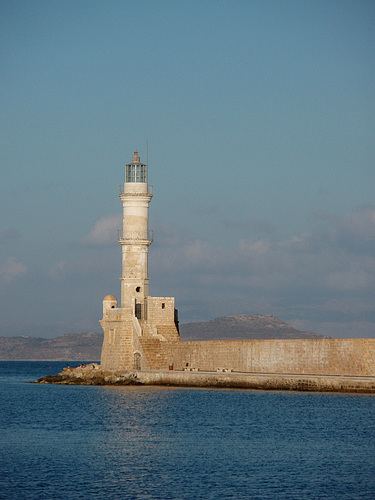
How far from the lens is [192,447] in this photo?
25.7 meters

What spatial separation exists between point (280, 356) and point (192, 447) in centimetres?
1810

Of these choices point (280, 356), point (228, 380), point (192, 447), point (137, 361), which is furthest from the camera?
point (137, 361)

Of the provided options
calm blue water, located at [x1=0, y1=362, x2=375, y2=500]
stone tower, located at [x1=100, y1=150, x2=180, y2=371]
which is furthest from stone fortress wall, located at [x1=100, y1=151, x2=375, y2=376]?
calm blue water, located at [x1=0, y1=362, x2=375, y2=500]

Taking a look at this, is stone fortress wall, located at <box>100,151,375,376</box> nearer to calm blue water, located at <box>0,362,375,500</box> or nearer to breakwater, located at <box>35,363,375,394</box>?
breakwater, located at <box>35,363,375,394</box>

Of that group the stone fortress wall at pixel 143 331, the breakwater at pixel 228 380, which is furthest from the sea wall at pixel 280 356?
the breakwater at pixel 228 380

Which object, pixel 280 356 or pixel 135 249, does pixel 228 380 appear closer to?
pixel 280 356

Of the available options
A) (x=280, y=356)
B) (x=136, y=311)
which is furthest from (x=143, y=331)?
(x=280, y=356)

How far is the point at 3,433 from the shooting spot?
28953 mm

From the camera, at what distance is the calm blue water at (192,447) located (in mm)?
19797

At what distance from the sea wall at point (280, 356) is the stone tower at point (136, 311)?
3.70 feet

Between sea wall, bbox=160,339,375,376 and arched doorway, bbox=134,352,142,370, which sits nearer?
sea wall, bbox=160,339,375,376

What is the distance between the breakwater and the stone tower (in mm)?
1217

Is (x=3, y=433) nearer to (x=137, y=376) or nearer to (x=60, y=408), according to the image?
(x=60, y=408)

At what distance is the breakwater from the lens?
123 ft
